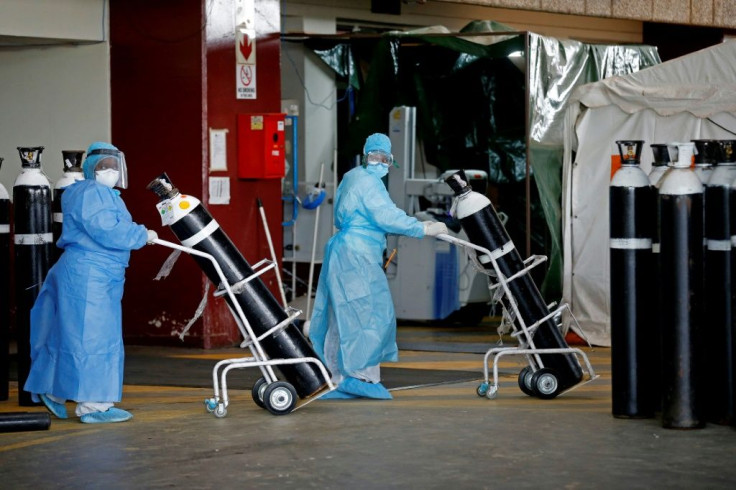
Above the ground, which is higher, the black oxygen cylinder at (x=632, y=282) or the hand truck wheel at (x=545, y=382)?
the black oxygen cylinder at (x=632, y=282)

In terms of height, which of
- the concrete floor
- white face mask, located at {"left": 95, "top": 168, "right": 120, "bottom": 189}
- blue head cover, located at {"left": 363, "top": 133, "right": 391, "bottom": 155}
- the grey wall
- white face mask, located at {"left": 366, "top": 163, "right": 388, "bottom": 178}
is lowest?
the concrete floor

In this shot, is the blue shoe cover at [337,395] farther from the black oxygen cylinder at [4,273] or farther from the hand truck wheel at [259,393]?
the black oxygen cylinder at [4,273]

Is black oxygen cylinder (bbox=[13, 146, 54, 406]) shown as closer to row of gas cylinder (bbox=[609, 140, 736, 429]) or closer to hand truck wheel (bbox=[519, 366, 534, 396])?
hand truck wheel (bbox=[519, 366, 534, 396])

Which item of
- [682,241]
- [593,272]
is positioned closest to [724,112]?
[593,272]

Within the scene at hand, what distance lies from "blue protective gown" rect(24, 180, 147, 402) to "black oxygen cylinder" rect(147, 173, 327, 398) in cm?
25

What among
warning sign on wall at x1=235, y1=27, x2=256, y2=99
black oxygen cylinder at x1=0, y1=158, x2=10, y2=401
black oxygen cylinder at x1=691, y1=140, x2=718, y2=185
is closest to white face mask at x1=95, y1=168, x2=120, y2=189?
black oxygen cylinder at x1=0, y1=158, x2=10, y2=401

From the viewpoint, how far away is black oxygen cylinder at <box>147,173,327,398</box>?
748cm

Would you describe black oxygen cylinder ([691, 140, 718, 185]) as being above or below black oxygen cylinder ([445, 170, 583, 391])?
above

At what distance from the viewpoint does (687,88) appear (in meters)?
10.7

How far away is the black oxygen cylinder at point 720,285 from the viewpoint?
6910 mm

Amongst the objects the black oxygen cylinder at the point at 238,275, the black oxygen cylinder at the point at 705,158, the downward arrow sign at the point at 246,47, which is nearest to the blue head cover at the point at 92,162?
the black oxygen cylinder at the point at 238,275

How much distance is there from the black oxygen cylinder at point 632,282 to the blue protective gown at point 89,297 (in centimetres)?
271

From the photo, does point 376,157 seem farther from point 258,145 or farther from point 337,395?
point 258,145

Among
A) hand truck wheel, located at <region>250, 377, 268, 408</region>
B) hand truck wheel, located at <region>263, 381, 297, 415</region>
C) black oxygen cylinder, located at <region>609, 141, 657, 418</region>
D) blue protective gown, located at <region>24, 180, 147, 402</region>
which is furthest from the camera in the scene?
hand truck wheel, located at <region>250, 377, 268, 408</region>
